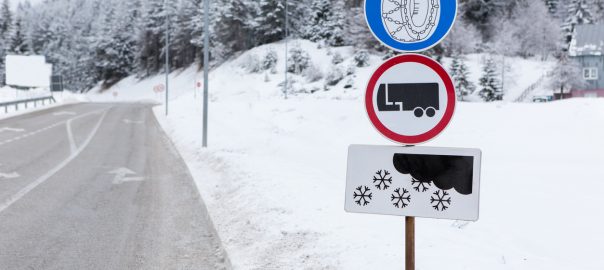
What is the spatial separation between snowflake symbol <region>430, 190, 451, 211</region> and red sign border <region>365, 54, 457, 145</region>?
1.29 ft

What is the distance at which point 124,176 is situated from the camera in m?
12.2

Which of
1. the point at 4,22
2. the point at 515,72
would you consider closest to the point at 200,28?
the point at 4,22

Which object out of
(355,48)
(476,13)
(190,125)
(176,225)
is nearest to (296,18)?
(355,48)

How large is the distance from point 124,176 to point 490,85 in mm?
38050

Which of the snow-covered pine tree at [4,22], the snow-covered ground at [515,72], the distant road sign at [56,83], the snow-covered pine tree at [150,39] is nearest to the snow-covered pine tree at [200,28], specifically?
the snow-covered pine tree at [150,39]

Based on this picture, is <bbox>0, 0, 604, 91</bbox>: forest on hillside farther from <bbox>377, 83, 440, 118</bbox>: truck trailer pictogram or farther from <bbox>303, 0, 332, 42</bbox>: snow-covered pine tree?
<bbox>377, 83, 440, 118</bbox>: truck trailer pictogram

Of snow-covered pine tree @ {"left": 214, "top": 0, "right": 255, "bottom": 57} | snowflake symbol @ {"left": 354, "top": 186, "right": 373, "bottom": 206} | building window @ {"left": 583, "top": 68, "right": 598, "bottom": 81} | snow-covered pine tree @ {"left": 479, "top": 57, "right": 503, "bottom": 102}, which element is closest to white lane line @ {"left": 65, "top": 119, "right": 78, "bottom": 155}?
snowflake symbol @ {"left": 354, "top": 186, "right": 373, "bottom": 206}

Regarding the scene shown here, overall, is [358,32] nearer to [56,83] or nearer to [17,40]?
[56,83]

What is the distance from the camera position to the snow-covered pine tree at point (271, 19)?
239 feet

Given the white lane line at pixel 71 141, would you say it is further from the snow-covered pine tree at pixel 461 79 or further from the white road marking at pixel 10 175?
the snow-covered pine tree at pixel 461 79

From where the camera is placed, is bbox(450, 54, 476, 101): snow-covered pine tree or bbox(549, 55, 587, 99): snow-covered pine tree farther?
bbox(549, 55, 587, 99): snow-covered pine tree

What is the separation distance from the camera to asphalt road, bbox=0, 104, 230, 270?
604 cm

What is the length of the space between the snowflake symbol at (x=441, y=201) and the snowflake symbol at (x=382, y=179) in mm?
327

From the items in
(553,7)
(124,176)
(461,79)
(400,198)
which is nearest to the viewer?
(400,198)
